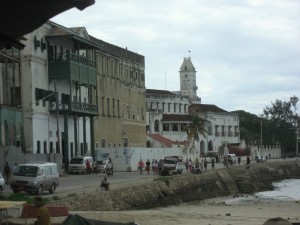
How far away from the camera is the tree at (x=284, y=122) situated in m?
161

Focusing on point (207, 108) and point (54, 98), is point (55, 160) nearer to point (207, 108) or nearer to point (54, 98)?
point (54, 98)

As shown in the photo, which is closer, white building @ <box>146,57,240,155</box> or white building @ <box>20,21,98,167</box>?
white building @ <box>20,21,98,167</box>

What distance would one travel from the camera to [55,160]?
184ft

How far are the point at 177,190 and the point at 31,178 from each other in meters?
20.0

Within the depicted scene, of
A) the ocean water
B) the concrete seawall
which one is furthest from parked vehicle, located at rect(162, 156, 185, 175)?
the ocean water

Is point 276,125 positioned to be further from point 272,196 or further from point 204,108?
point 272,196

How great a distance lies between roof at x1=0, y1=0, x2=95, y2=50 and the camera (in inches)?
267

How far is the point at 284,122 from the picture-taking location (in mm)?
163000

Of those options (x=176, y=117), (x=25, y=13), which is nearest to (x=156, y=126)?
(x=176, y=117)

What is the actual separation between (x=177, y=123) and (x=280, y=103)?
56723mm

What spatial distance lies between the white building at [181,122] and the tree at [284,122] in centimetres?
2190

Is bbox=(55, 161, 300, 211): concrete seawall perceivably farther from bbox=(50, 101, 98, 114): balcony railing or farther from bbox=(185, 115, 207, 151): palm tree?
bbox=(185, 115, 207, 151): palm tree

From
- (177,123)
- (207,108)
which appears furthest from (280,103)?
(177,123)

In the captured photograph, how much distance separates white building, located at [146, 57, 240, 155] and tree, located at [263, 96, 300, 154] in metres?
21.9
